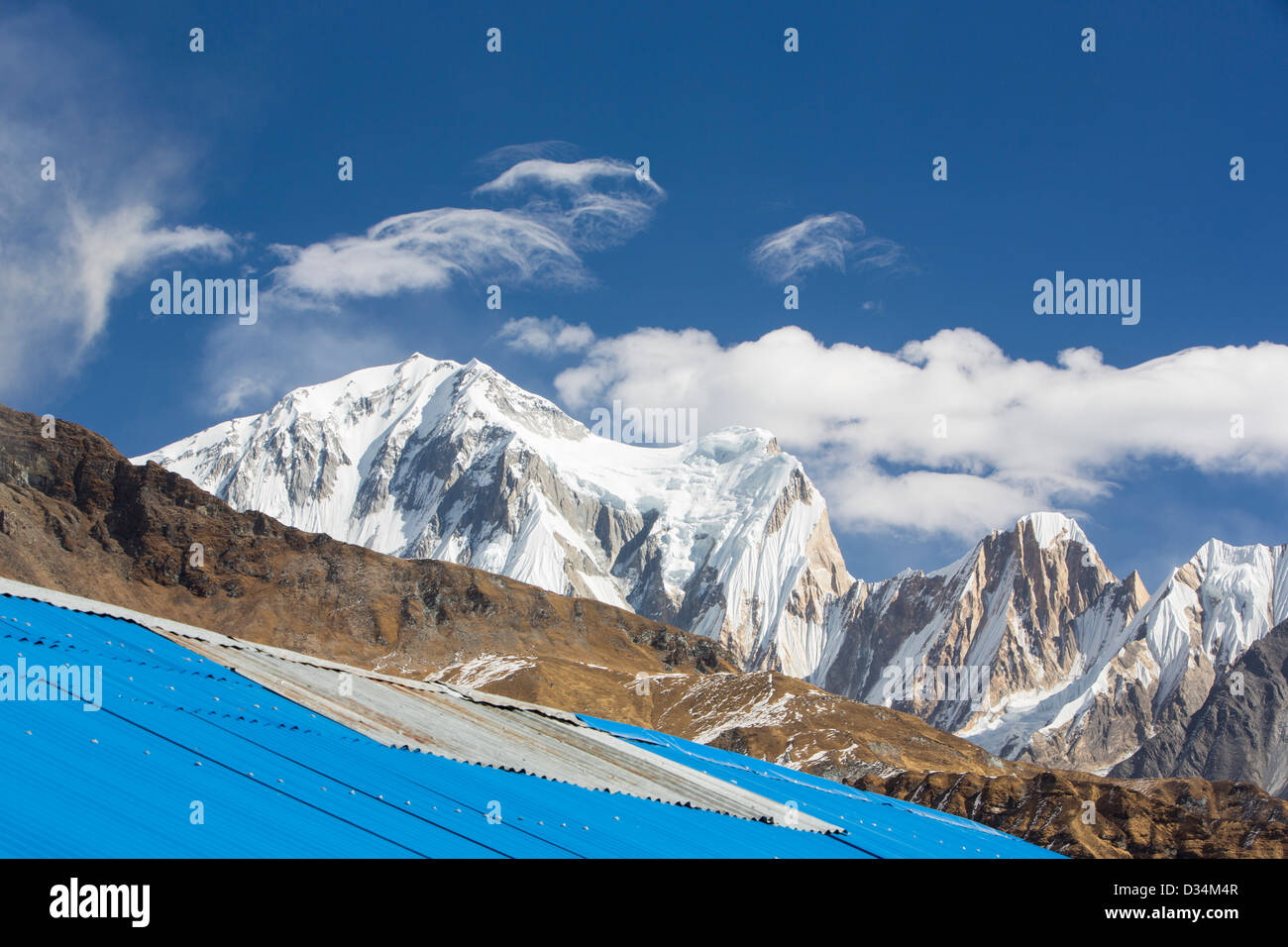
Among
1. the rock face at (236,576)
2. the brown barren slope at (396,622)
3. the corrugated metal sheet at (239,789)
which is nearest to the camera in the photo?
the corrugated metal sheet at (239,789)

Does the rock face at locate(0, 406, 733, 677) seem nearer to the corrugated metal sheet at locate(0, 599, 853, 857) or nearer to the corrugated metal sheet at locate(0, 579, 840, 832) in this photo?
the corrugated metal sheet at locate(0, 579, 840, 832)

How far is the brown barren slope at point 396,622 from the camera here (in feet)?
447

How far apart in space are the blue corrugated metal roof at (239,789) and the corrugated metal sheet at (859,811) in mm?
1610

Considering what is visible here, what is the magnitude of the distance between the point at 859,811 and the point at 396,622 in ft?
519

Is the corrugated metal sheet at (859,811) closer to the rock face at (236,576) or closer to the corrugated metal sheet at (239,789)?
the corrugated metal sheet at (239,789)

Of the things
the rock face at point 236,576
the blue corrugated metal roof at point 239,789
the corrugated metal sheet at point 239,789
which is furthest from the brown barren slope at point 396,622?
the corrugated metal sheet at point 239,789

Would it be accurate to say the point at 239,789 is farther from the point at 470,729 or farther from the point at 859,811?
the point at 859,811

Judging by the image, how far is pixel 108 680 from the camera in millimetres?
23422

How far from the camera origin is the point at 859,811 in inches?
1380
